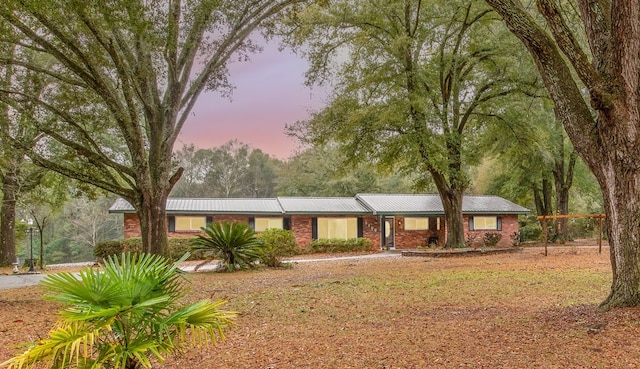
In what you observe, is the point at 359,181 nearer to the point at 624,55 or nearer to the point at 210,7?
the point at 210,7

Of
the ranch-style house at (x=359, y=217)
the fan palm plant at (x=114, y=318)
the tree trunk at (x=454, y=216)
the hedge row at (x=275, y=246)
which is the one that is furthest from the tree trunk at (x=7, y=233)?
the fan palm plant at (x=114, y=318)

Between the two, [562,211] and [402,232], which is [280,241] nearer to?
[402,232]

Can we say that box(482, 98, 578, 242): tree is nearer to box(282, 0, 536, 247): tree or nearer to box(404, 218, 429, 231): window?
box(282, 0, 536, 247): tree

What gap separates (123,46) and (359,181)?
27.8 m

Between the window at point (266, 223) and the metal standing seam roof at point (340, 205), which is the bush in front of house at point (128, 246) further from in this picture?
the window at point (266, 223)

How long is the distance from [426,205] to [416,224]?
52.6 inches

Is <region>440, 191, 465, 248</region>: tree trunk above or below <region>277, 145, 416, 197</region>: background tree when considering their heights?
below

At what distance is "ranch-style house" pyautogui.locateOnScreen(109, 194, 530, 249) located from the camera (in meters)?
23.8

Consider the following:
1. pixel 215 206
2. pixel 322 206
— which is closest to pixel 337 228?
pixel 322 206

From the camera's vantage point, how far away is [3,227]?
1975 centimetres

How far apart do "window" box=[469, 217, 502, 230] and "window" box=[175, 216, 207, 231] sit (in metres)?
15.6

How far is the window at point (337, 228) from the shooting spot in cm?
2523

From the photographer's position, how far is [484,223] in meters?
26.9

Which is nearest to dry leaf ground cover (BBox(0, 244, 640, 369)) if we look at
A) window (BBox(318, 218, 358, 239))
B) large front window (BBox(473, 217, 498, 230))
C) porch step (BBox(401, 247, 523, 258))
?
porch step (BBox(401, 247, 523, 258))
